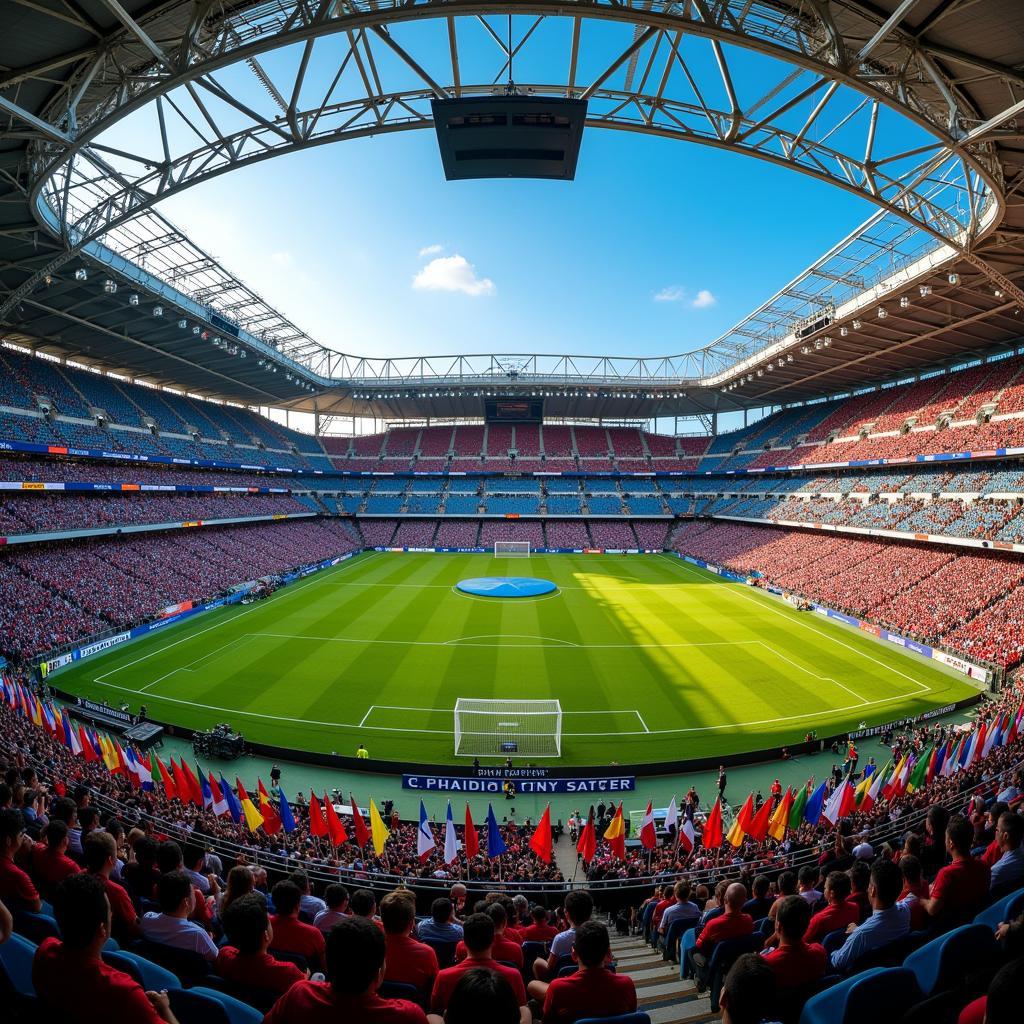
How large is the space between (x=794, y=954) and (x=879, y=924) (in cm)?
104

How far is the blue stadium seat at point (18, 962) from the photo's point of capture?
10.1 feet

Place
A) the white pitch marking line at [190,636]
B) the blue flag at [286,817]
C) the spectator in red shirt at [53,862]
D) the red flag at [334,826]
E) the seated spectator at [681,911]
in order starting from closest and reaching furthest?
the spectator in red shirt at [53,862] < the seated spectator at [681,911] < the red flag at [334,826] < the blue flag at [286,817] < the white pitch marking line at [190,636]

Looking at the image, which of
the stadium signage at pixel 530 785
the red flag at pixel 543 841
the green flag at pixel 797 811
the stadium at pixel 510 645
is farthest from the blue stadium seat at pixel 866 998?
the stadium signage at pixel 530 785

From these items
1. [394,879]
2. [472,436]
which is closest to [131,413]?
[472,436]

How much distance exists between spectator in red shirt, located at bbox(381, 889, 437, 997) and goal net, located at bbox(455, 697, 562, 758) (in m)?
14.7

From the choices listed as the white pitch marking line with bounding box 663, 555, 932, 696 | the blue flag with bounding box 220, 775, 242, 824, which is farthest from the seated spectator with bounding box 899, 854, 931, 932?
the white pitch marking line with bounding box 663, 555, 932, 696

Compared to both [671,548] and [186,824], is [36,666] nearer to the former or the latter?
[186,824]

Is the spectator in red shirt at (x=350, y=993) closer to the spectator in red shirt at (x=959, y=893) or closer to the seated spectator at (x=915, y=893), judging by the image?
the seated spectator at (x=915, y=893)

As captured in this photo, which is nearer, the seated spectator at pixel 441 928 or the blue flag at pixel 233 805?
the seated spectator at pixel 441 928

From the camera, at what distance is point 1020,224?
1983 centimetres

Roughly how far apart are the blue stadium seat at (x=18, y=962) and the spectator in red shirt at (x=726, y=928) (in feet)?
17.7

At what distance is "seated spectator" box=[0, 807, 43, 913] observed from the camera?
4102 millimetres

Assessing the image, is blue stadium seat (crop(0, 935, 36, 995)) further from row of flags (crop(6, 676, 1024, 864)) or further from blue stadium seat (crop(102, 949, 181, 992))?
row of flags (crop(6, 676, 1024, 864))

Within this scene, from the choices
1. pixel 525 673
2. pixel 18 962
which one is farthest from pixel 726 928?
pixel 525 673
